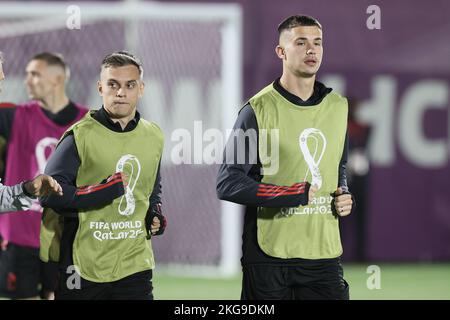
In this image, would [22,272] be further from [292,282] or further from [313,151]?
[313,151]

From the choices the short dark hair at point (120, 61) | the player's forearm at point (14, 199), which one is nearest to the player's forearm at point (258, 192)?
the short dark hair at point (120, 61)

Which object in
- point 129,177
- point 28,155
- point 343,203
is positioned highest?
point 28,155

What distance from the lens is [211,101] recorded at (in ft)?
34.5

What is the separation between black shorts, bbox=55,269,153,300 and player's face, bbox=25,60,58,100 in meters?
1.91

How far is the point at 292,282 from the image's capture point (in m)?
5.17

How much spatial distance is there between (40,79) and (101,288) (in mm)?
2128

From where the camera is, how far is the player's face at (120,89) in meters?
5.33

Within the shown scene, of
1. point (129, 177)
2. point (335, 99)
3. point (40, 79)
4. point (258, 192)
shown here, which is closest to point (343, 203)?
point (258, 192)

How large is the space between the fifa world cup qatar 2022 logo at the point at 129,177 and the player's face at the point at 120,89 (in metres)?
0.21

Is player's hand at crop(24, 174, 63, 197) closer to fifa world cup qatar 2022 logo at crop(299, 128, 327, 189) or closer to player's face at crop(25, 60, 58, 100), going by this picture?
fifa world cup qatar 2022 logo at crop(299, 128, 327, 189)

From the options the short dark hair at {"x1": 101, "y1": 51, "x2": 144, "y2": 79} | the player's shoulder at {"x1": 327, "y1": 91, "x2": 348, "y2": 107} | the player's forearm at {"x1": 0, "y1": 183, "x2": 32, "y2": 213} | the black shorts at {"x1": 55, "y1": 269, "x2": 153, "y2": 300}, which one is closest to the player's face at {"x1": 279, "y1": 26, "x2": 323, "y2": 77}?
the player's shoulder at {"x1": 327, "y1": 91, "x2": 348, "y2": 107}

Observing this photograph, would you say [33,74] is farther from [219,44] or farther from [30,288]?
[219,44]
